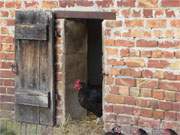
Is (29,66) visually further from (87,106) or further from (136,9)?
(136,9)

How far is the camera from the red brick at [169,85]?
6.80 m

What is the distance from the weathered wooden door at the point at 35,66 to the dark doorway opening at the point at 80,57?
22cm

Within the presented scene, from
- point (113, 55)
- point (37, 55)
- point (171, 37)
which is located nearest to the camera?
point (171, 37)

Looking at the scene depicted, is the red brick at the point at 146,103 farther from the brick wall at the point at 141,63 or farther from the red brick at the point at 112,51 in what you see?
the red brick at the point at 112,51

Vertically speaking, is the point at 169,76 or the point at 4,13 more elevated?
the point at 4,13

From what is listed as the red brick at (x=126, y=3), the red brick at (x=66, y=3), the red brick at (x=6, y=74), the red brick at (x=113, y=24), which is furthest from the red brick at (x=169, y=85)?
the red brick at (x=6, y=74)

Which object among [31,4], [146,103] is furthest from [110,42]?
[31,4]

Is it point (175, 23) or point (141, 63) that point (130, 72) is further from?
point (175, 23)

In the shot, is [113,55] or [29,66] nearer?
[113,55]

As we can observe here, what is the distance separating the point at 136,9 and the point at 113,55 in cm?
63

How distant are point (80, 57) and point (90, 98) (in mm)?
558

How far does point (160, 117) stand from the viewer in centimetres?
697

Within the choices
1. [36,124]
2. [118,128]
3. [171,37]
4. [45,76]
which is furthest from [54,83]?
[171,37]

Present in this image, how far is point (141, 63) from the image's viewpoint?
7012 mm
